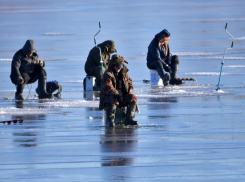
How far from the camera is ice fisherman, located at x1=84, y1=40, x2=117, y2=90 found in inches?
811

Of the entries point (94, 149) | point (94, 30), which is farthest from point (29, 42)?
point (94, 30)

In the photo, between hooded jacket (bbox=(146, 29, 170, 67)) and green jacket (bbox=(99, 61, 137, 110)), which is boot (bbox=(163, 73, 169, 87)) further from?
green jacket (bbox=(99, 61, 137, 110))

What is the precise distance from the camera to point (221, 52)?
30328 mm

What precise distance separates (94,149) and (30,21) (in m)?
38.2

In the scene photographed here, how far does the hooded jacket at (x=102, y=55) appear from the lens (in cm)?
2059

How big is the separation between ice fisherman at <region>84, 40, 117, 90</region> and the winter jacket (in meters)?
1.86

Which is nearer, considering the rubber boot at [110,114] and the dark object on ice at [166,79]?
the rubber boot at [110,114]

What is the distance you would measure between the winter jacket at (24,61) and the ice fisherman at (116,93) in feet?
15.0

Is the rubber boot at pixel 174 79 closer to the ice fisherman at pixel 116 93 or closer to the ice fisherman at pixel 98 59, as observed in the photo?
the ice fisherman at pixel 98 59

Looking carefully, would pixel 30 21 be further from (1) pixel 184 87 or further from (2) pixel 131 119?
(2) pixel 131 119

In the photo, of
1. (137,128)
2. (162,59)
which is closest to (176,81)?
(162,59)

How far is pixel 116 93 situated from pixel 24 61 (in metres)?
5.16

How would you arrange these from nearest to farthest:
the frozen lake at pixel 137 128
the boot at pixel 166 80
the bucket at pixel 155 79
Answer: the frozen lake at pixel 137 128 < the boot at pixel 166 80 < the bucket at pixel 155 79

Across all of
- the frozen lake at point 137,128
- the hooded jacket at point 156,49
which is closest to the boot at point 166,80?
the hooded jacket at point 156,49
